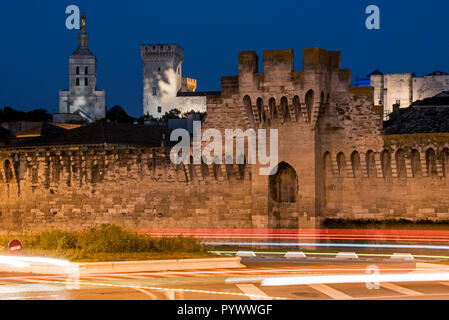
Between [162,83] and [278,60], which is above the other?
[162,83]

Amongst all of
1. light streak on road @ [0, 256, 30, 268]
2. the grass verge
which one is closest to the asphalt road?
light streak on road @ [0, 256, 30, 268]

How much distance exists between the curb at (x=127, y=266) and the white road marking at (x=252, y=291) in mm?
3885

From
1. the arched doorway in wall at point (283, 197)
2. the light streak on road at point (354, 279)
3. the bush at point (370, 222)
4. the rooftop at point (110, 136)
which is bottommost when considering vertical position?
the light streak on road at point (354, 279)

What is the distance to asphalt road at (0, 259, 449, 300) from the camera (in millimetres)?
19641

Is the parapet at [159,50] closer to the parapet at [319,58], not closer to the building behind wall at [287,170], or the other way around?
the building behind wall at [287,170]

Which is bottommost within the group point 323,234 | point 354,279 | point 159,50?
point 354,279

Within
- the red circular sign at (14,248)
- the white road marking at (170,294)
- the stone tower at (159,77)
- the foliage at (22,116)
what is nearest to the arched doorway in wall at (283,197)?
the red circular sign at (14,248)

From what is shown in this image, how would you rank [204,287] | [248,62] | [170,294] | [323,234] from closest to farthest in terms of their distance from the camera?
[170,294] → [204,287] → [323,234] → [248,62]

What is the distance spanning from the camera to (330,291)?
20375mm

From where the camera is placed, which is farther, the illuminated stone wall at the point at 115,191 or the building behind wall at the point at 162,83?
the building behind wall at the point at 162,83

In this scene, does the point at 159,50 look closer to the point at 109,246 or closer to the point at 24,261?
the point at 109,246

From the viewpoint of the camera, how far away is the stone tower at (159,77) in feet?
616

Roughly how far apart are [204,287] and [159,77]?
169 meters

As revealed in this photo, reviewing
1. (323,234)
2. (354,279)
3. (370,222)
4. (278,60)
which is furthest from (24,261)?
(370,222)
